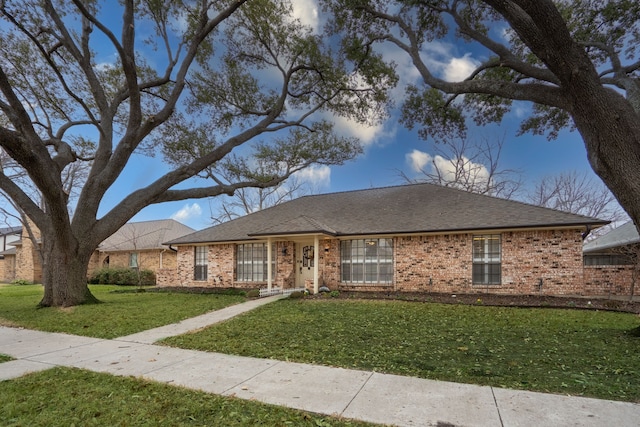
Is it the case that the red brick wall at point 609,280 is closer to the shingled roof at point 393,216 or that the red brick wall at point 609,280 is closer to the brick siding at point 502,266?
the brick siding at point 502,266

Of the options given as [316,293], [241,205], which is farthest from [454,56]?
[241,205]

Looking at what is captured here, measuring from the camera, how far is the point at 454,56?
13242 millimetres

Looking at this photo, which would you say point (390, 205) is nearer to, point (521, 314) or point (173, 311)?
point (521, 314)

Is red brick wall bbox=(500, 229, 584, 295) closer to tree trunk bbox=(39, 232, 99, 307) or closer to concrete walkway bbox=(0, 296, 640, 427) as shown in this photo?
concrete walkway bbox=(0, 296, 640, 427)

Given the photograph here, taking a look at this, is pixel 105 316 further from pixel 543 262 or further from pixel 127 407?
pixel 543 262

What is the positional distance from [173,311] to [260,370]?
6.39 metres

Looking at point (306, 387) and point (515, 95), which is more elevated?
point (515, 95)

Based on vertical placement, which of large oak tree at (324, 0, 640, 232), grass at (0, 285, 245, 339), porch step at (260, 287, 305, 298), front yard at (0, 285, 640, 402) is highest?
large oak tree at (324, 0, 640, 232)

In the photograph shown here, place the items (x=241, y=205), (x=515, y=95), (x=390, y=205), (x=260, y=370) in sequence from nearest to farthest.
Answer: (x=260, y=370) → (x=515, y=95) → (x=390, y=205) → (x=241, y=205)

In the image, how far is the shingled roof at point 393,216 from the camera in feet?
39.2

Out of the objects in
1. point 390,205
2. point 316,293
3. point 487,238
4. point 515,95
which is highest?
point 515,95

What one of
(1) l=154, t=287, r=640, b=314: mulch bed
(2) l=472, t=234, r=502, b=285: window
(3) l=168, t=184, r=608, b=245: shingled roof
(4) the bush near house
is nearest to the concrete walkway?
(1) l=154, t=287, r=640, b=314: mulch bed

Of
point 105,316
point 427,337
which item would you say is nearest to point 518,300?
point 427,337

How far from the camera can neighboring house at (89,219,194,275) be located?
24.4 metres
